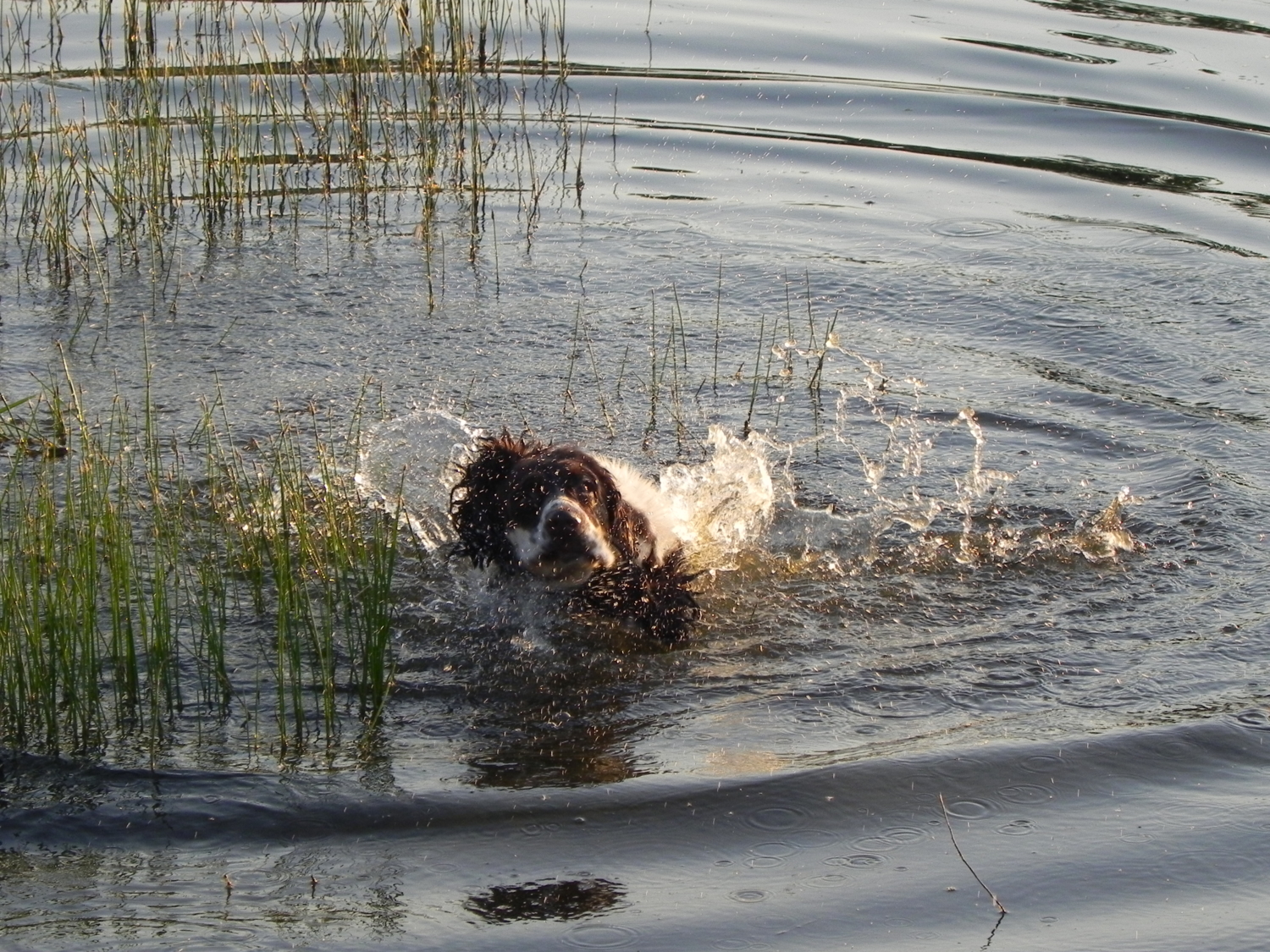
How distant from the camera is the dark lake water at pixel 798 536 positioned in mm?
4176

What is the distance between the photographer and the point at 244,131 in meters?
10.3

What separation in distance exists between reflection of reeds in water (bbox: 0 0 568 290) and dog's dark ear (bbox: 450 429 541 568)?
3.97 metres

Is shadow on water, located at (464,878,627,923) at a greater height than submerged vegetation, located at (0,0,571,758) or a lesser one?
lesser

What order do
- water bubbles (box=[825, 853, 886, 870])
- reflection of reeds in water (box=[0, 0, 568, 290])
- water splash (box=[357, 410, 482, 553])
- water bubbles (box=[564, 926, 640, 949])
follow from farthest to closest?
reflection of reeds in water (box=[0, 0, 568, 290]) < water splash (box=[357, 410, 482, 553]) < water bubbles (box=[825, 853, 886, 870]) < water bubbles (box=[564, 926, 640, 949])

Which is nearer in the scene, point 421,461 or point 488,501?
point 488,501

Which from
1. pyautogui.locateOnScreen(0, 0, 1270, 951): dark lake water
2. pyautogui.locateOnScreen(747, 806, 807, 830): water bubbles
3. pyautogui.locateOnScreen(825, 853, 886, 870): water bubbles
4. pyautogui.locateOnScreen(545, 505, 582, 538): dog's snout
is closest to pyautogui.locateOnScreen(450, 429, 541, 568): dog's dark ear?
pyautogui.locateOnScreen(0, 0, 1270, 951): dark lake water

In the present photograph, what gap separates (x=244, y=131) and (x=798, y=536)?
5.53 meters

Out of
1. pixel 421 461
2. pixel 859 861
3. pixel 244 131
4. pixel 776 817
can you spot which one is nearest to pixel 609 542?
pixel 776 817

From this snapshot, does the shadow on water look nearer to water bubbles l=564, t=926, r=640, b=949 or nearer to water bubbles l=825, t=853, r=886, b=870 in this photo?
water bubbles l=564, t=926, r=640, b=949

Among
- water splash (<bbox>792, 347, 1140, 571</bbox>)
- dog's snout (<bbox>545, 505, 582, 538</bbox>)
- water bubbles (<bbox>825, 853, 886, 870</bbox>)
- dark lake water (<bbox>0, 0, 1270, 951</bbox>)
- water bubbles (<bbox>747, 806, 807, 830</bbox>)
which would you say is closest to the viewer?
dark lake water (<bbox>0, 0, 1270, 951</bbox>)

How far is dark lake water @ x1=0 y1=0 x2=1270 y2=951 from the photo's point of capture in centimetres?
418

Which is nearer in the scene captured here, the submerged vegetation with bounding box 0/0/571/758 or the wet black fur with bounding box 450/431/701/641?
the submerged vegetation with bounding box 0/0/571/758

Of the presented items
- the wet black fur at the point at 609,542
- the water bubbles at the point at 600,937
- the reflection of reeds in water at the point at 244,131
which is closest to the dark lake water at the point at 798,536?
the water bubbles at the point at 600,937

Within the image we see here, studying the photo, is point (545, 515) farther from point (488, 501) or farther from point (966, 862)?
point (966, 862)
